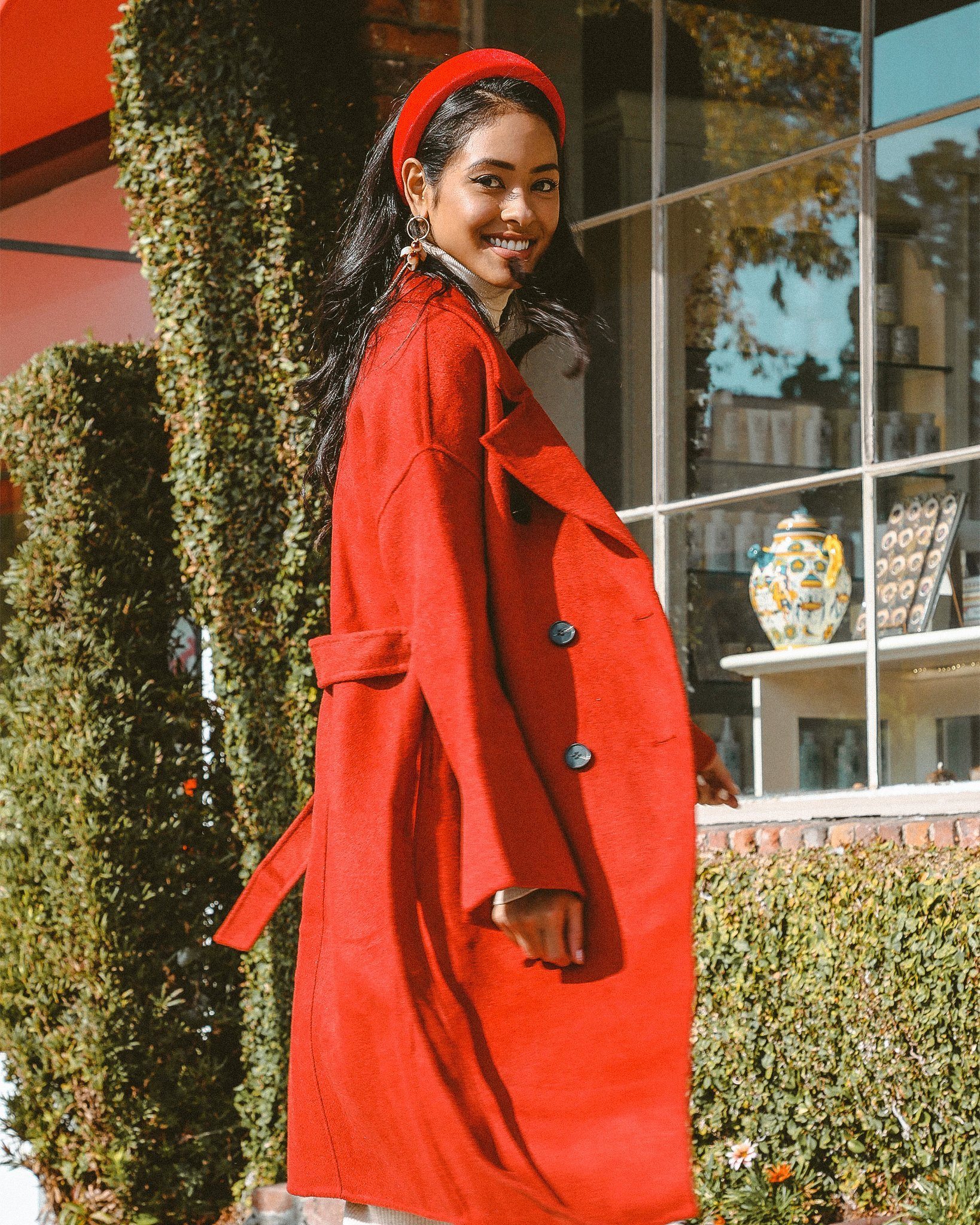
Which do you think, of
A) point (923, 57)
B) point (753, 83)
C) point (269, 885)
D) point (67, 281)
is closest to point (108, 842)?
point (269, 885)

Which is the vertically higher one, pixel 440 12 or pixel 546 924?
pixel 440 12

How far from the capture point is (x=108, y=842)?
443cm

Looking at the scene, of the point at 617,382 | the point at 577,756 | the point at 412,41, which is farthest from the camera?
the point at 412,41

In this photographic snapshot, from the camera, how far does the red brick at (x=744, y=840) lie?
4266mm

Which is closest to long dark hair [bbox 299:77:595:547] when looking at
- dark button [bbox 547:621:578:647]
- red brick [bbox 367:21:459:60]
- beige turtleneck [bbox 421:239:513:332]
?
beige turtleneck [bbox 421:239:513:332]

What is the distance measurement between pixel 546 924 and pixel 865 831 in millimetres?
2435

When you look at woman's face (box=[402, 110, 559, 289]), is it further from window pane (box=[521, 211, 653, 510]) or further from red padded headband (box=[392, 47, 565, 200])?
window pane (box=[521, 211, 653, 510])

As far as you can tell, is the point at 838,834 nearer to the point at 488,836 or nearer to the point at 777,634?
the point at 777,634

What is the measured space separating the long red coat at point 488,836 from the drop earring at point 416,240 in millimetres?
127

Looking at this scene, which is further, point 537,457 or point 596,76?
point 596,76

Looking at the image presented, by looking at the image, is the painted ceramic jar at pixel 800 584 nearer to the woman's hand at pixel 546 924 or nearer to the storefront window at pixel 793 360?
the storefront window at pixel 793 360

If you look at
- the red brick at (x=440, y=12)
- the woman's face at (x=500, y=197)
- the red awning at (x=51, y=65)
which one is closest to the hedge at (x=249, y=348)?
the red brick at (x=440, y=12)

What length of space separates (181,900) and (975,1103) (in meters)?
2.25

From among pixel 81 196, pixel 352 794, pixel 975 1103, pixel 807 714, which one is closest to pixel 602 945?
pixel 352 794
